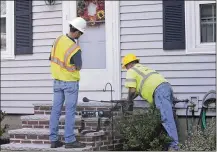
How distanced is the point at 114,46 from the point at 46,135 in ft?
7.59

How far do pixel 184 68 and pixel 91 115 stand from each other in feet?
6.36

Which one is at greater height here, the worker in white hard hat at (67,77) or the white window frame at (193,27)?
the white window frame at (193,27)

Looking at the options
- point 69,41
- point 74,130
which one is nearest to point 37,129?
point 74,130

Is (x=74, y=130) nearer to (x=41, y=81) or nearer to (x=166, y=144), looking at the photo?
(x=166, y=144)

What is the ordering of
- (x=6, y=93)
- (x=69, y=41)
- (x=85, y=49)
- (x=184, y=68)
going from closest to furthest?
(x=69, y=41) → (x=184, y=68) → (x=85, y=49) → (x=6, y=93)

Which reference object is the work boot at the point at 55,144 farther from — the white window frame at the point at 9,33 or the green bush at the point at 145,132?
the white window frame at the point at 9,33

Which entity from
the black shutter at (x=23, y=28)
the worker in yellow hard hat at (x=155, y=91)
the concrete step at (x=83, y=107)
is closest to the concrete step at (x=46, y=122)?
the concrete step at (x=83, y=107)

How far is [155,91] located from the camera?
25.5 feet

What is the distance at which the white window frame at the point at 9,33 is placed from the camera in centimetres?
1031

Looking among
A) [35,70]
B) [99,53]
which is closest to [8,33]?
[35,70]

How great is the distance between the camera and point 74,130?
7.88 metres

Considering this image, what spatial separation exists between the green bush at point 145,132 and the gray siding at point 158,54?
4.65ft

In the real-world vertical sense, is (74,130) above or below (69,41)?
below

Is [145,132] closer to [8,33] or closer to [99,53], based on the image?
[99,53]
